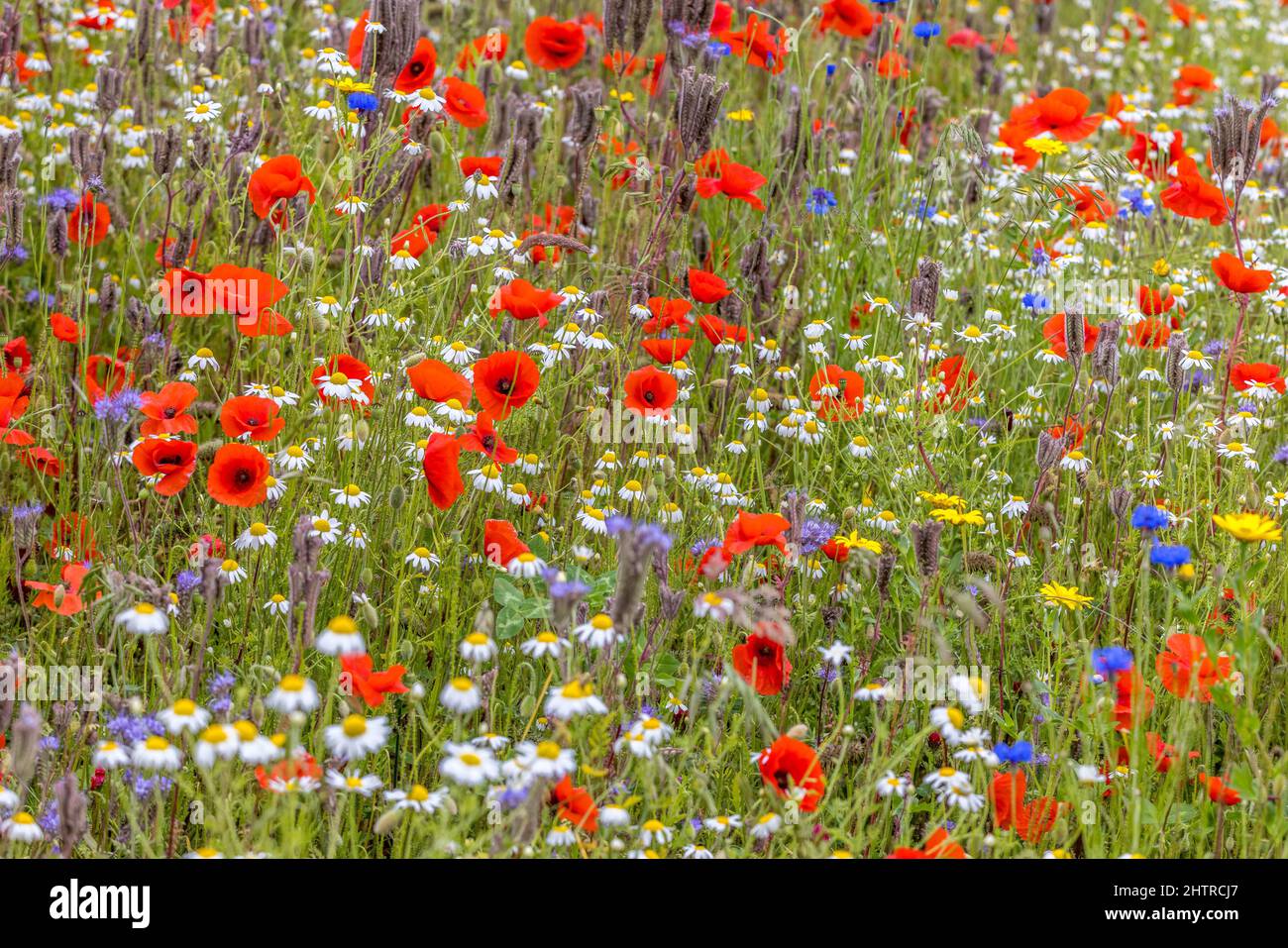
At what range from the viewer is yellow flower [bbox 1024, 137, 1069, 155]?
3775mm

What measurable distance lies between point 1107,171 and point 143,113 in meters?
2.83

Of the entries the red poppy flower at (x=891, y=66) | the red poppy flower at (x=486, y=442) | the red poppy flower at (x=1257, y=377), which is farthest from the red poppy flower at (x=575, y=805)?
the red poppy flower at (x=891, y=66)

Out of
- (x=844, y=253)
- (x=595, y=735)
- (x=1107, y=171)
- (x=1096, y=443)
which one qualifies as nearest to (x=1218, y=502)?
(x=1096, y=443)

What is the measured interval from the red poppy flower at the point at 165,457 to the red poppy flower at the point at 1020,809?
5.15 feet

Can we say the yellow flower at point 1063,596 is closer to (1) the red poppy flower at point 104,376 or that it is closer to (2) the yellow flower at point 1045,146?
(2) the yellow flower at point 1045,146

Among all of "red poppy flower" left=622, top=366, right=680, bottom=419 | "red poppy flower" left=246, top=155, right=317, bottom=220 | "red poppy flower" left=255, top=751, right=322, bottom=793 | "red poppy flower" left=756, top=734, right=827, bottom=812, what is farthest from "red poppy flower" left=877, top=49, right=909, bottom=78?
"red poppy flower" left=255, top=751, right=322, bottom=793

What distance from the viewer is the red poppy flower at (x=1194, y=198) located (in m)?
3.51

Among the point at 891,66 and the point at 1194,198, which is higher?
the point at 891,66

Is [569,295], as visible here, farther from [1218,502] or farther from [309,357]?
[1218,502]

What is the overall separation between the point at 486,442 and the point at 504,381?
0.58 feet

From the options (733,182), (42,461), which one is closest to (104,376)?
(42,461)

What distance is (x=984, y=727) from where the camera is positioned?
9.12 ft

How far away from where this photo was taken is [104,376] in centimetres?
353

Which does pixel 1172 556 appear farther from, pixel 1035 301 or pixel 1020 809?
pixel 1035 301
